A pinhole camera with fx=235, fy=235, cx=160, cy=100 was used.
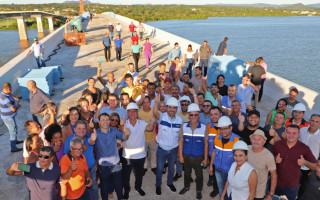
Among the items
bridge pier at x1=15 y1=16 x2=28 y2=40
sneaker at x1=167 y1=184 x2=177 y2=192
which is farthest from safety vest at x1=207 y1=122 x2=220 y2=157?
bridge pier at x1=15 y1=16 x2=28 y2=40

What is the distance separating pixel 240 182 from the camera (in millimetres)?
3383

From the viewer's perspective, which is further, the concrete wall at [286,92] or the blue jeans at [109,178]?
the concrete wall at [286,92]

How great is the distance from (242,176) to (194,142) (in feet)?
4.14

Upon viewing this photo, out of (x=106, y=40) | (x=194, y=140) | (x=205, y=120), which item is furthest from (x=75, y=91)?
(x=194, y=140)

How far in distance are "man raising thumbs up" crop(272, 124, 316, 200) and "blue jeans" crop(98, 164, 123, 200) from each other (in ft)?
9.08

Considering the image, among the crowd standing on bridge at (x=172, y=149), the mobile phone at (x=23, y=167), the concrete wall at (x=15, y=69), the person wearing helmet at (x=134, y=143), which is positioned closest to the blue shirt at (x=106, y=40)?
the concrete wall at (x=15, y=69)

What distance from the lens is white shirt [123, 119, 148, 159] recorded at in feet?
15.1

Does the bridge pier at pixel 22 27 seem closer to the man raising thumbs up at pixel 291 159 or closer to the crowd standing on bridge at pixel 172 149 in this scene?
the crowd standing on bridge at pixel 172 149

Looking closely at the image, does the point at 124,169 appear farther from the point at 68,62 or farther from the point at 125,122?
the point at 68,62

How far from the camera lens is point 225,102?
5.99 meters

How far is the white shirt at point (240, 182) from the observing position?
336 cm

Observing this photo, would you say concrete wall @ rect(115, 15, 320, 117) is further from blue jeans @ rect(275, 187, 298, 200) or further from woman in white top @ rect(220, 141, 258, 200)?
woman in white top @ rect(220, 141, 258, 200)

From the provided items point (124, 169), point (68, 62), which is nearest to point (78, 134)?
point (124, 169)

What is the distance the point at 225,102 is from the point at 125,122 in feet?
8.92
